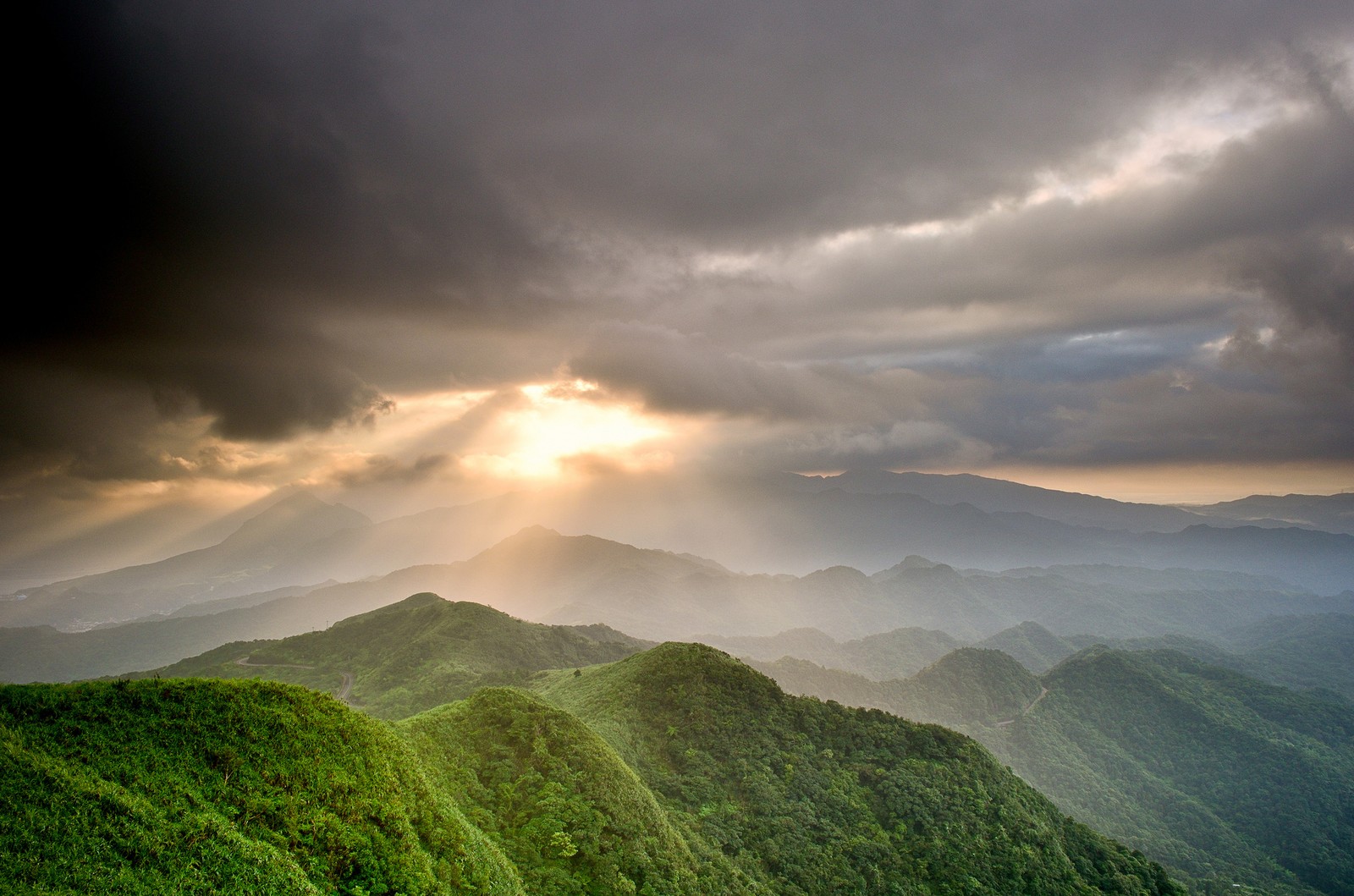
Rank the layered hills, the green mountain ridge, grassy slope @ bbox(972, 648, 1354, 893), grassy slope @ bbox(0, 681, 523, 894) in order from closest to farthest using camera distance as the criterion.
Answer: grassy slope @ bbox(0, 681, 523, 894) → the layered hills → grassy slope @ bbox(972, 648, 1354, 893) → the green mountain ridge

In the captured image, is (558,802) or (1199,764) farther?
(1199,764)

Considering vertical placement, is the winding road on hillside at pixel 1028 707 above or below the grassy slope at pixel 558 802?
below

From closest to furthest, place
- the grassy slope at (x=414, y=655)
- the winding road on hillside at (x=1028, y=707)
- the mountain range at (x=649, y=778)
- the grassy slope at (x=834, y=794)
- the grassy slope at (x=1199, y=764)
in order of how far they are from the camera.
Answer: the mountain range at (x=649, y=778) < the grassy slope at (x=834, y=794) < the grassy slope at (x=1199, y=764) < the grassy slope at (x=414, y=655) < the winding road on hillside at (x=1028, y=707)

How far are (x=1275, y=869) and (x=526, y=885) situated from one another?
13979 cm

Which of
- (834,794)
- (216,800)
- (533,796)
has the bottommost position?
(834,794)

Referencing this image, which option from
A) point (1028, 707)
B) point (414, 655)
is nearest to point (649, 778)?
point (414, 655)

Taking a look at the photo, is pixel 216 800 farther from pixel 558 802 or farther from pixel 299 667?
pixel 299 667

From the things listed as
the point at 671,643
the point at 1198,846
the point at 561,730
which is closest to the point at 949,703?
the point at 1198,846

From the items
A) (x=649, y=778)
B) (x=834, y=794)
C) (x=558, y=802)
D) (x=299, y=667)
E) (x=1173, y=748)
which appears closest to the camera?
(x=558, y=802)

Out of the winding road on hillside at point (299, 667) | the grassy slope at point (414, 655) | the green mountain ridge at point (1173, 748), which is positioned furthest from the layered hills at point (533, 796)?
the green mountain ridge at point (1173, 748)

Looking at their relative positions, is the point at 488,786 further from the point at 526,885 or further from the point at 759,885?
the point at 759,885

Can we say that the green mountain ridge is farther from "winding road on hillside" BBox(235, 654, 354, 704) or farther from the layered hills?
"winding road on hillside" BBox(235, 654, 354, 704)

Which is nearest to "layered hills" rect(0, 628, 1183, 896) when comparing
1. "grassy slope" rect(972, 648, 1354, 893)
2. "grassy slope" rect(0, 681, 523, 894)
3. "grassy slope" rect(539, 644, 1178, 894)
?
"grassy slope" rect(0, 681, 523, 894)

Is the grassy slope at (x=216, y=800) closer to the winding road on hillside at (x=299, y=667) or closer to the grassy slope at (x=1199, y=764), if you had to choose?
the winding road on hillside at (x=299, y=667)
